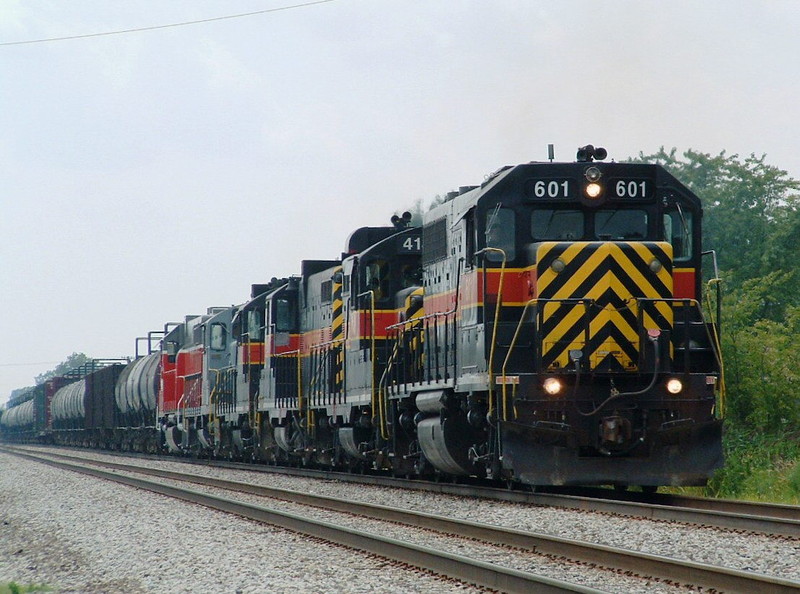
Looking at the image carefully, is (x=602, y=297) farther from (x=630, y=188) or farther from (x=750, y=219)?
(x=750, y=219)

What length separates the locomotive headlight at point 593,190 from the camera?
12.5 metres

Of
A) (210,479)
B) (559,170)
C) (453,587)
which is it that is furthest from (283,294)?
(453,587)

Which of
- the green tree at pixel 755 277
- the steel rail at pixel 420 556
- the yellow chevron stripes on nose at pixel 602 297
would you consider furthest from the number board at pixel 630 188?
the green tree at pixel 755 277

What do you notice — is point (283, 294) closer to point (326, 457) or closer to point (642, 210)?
point (326, 457)

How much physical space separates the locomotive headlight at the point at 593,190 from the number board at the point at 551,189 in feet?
0.64

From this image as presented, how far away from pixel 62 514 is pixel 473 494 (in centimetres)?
484

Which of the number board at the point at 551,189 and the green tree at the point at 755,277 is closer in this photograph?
the number board at the point at 551,189

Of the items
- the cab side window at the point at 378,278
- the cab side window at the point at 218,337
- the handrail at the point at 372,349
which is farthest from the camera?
the cab side window at the point at 218,337

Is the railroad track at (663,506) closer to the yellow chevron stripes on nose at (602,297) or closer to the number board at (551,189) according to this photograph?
the yellow chevron stripes on nose at (602,297)

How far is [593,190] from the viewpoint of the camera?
12.5m

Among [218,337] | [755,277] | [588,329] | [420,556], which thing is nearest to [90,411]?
[218,337]

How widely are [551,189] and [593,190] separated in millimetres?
453

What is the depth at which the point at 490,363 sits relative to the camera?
1220 centimetres

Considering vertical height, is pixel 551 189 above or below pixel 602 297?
above
